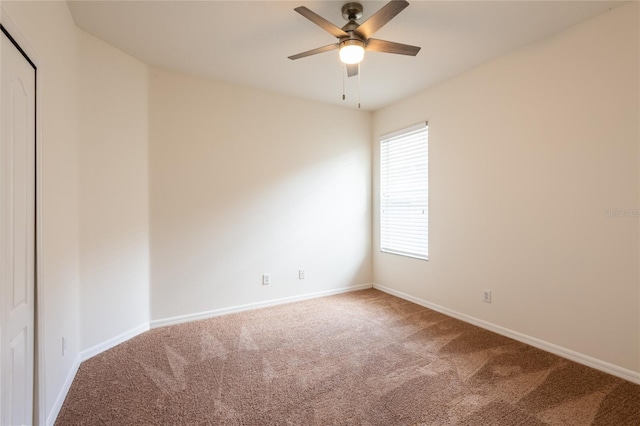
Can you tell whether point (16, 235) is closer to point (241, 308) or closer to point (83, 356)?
point (83, 356)

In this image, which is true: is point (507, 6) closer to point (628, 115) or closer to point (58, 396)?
point (628, 115)

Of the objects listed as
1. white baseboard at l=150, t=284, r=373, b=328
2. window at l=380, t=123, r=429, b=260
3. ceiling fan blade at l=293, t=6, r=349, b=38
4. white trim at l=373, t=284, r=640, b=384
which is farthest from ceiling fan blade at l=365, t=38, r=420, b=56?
white baseboard at l=150, t=284, r=373, b=328

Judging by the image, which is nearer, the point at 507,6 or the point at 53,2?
the point at 53,2

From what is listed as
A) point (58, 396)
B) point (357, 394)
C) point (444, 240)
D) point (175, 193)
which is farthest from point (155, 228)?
point (444, 240)

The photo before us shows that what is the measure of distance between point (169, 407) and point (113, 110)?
2.44m

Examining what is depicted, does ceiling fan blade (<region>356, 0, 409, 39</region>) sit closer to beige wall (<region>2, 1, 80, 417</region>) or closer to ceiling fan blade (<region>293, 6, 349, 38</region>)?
ceiling fan blade (<region>293, 6, 349, 38</region>)

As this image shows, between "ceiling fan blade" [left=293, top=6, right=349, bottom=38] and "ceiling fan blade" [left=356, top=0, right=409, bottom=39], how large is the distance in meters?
0.13

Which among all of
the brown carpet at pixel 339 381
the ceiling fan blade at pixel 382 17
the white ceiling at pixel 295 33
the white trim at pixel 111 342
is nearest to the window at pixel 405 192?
the white ceiling at pixel 295 33

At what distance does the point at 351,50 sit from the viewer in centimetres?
221

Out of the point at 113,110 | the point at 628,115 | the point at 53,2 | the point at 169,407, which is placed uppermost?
the point at 53,2

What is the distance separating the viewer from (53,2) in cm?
191

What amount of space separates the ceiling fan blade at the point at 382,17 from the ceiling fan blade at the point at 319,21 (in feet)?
0.44

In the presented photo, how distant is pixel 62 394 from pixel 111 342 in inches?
30.0

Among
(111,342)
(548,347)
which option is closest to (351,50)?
(548,347)
